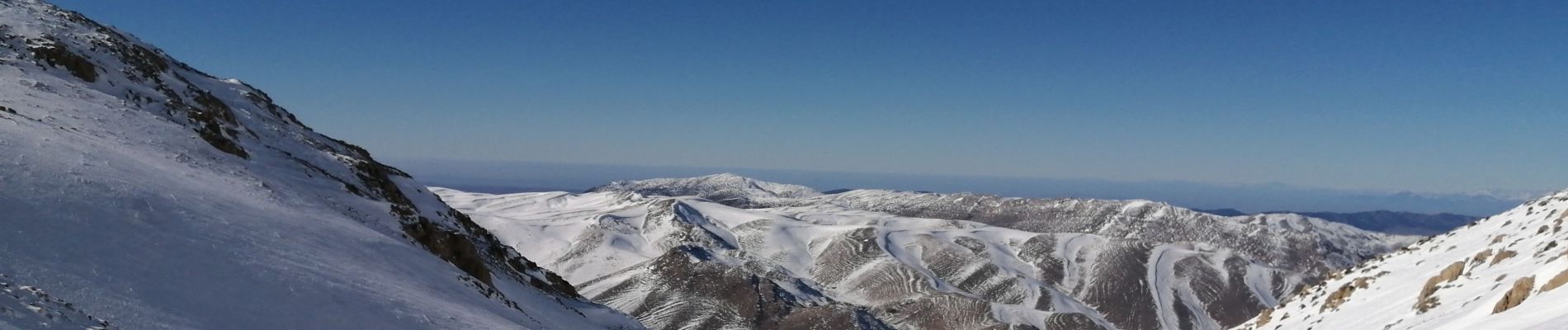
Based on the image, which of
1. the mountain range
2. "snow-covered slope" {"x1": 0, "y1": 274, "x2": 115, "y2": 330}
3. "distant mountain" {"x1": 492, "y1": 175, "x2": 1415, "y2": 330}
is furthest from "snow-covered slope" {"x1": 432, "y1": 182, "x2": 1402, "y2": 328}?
"snow-covered slope" {"x1": 0, "y1": 274, "x2": 115, "y2": 330}

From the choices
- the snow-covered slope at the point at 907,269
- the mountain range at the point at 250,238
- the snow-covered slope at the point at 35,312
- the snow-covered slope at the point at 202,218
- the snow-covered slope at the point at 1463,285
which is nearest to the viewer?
the snow-covered slope at the point at 35,312

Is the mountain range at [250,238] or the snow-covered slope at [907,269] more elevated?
the mountain range at [250,238]

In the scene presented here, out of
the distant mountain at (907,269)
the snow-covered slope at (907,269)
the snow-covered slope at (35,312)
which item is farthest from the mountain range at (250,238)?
the snow-covered slope at (907,269)

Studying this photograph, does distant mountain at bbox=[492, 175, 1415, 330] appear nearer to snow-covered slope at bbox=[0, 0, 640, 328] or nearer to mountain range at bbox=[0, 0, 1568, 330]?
mountain range at bbox=[0, 0, 1568, 330]

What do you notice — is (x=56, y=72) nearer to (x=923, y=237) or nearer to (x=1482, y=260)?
(x=1482, y=260)

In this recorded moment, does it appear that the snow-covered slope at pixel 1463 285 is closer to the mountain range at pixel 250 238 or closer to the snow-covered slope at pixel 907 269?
the mountain range at pixel 250 238

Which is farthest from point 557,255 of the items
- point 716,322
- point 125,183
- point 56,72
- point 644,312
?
point 125,183
